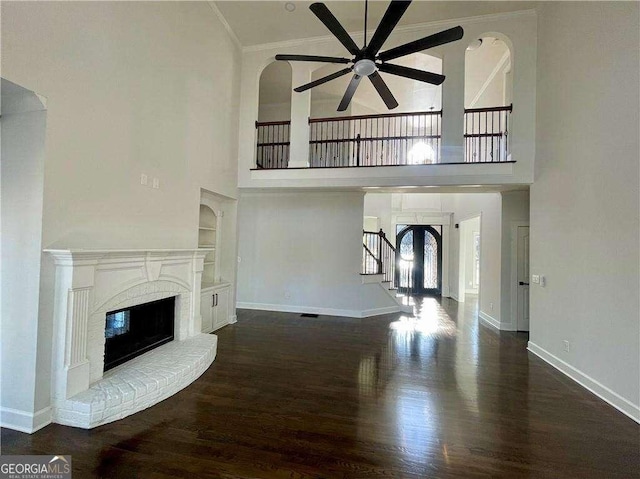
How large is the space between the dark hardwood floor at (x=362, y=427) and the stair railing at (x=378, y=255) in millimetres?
2760

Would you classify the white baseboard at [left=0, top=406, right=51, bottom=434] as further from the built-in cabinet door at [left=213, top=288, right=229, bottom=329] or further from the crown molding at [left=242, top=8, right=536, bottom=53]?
the crown molding at [left=242, top=8, right=536, bottom=53]

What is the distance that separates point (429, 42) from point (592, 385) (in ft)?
12.8

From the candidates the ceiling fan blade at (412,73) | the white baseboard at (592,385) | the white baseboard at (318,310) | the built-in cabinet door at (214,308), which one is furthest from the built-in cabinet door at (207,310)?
the white baseboard at (592,385)

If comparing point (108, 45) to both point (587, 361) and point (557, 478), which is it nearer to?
point (557, 478)

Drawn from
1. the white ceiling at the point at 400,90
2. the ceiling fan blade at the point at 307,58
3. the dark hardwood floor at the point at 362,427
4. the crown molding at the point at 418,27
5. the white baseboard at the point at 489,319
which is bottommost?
the dark hardwood floor at the point at 362,427

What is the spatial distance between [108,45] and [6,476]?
11.3 feet

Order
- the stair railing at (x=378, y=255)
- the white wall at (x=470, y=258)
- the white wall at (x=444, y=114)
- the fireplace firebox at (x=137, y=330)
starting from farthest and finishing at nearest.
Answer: the white wall at (x=470, y=258), the stair railing at (x=378, y=255), the white wall at (x=444, y=114), the fireplace firebox at (x=137, y=330)

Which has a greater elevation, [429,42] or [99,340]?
[429,42]

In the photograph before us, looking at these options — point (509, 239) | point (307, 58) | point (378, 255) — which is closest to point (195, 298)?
point (307, 58)

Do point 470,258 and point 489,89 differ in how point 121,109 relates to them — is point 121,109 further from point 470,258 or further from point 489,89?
point 470,258

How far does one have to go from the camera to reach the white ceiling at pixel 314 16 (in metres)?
4.46

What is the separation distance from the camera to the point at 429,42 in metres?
2.80

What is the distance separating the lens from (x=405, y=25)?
16.1 feet

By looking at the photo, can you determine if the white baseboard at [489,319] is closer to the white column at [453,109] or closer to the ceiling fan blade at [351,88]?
the white column at [453,109]
